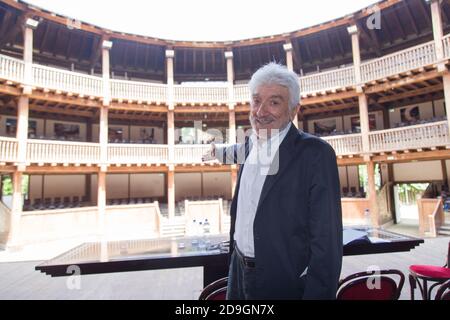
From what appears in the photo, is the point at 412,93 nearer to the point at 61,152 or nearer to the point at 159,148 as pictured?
the point at 159,148

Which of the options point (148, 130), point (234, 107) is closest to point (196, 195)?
point (148, 130)

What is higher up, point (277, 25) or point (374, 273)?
A: point (277, 25)

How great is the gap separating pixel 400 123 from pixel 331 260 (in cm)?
1830

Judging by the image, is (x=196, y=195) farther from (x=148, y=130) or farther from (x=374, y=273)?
(x=374, y=273)

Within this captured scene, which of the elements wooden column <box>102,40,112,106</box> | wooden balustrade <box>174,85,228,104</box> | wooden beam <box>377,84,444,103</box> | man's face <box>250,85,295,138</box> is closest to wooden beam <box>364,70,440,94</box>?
wooden beam <box>377,84,444,103</box>

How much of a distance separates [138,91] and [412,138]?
46.3ft

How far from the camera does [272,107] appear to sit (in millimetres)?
1593

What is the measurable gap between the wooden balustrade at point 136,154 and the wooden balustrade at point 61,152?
30.8 inches

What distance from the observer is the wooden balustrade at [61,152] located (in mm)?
12898

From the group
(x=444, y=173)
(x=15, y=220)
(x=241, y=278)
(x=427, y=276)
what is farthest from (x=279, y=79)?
(x=444, y=173)

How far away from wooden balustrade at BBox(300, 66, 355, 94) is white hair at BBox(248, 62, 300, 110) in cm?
1486

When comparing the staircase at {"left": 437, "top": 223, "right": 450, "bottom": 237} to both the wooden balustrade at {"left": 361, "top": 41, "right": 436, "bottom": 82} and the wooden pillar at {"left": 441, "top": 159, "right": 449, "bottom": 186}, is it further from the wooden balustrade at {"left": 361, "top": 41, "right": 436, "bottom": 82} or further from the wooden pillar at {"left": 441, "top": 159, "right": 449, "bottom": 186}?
the wooden balustrade at {"left": 361, "top": 41, "right": 436, "bottom": 82}

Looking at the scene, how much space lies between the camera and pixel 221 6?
1562 cm

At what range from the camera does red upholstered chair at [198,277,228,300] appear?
7.02 ft
